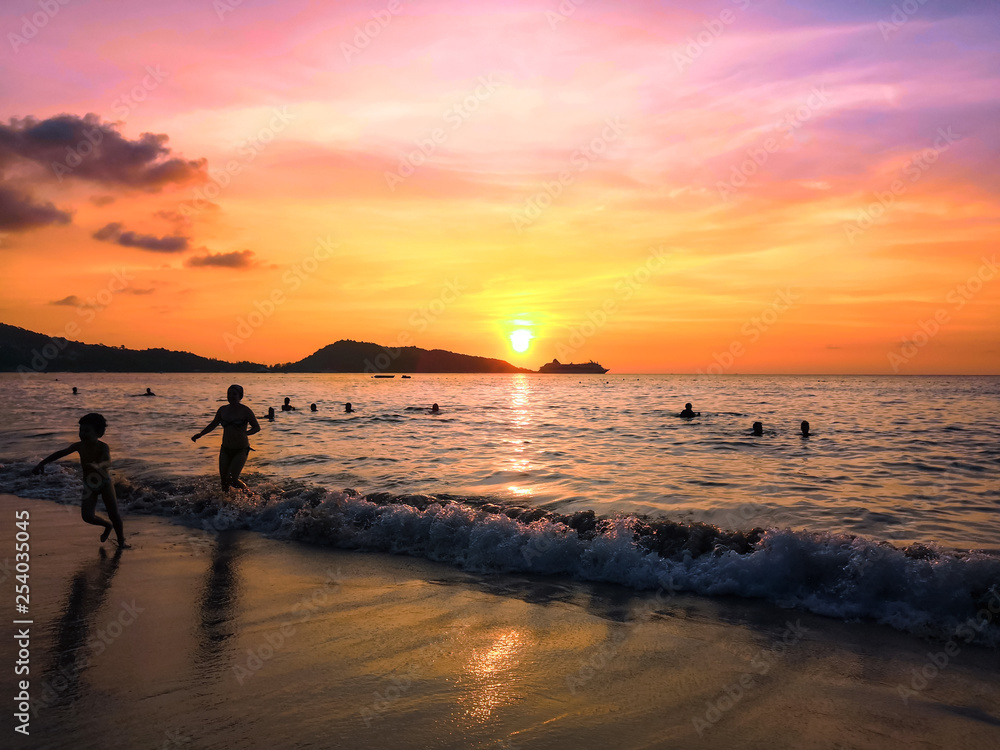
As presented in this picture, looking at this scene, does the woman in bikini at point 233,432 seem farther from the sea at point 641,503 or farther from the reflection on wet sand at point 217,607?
the reflection on wet sand at point 217,607

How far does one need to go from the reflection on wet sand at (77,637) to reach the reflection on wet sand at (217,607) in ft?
2.79

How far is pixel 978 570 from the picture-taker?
7.15m

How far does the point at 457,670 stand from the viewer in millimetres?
5043

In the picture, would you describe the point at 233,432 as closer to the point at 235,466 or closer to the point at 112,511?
the point at 235,466

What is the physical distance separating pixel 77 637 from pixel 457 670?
3.81m

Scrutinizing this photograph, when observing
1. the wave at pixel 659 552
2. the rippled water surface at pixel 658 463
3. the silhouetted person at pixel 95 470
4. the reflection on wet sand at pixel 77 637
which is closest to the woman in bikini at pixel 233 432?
the wave at pixel 659 552

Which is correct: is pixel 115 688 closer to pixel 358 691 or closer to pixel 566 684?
pixel 358 691

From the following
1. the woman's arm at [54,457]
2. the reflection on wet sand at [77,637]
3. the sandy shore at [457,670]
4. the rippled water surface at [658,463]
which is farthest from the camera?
the rippled water surface at [658,463]

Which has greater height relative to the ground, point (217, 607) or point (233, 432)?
point (233, 432)

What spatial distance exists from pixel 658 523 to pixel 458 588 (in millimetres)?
3814

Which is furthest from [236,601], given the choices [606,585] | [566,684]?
[606,585]

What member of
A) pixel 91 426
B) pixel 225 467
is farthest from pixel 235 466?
pixel 91 426

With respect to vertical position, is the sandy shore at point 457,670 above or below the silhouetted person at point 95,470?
below

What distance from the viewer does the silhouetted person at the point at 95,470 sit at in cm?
902
